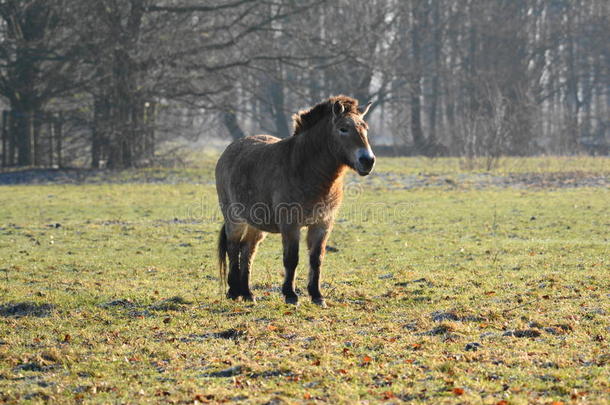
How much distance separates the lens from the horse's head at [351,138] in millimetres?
7781

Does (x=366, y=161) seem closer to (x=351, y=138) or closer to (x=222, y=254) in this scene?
(x=351, y=138)

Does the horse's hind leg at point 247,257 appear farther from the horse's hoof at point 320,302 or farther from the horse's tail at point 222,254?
the horse's hoof at point 320,302

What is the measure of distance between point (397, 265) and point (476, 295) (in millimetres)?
2677

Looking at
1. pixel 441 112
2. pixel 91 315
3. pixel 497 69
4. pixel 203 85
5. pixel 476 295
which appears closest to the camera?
pixel 91 315

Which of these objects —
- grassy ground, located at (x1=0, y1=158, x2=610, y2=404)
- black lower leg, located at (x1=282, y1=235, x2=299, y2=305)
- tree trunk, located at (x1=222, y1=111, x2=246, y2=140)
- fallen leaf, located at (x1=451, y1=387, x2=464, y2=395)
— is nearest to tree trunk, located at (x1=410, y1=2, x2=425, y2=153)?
tree trunk, located at (x1=222, y1=111, x2=246, y2=140)

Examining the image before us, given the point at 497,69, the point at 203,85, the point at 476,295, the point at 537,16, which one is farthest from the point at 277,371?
the point at 537,16

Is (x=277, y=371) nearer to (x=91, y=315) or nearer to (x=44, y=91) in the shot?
(x=91, y=315)

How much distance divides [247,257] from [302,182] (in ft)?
4.66

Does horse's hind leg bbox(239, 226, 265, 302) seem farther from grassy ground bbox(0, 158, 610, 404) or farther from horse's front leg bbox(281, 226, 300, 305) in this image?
Result: horse's front leg bbox(281, 226, 300, 305)

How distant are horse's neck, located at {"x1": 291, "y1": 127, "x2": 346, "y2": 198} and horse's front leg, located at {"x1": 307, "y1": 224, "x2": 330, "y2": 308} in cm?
44

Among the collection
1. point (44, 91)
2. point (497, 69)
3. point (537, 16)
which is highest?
point (537, 16)

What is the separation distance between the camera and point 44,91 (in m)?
29.4

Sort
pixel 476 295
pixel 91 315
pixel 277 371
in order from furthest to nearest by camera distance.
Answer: pixel 476 295, pixel 91 315, pixel 277 371

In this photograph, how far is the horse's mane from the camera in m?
8.34
